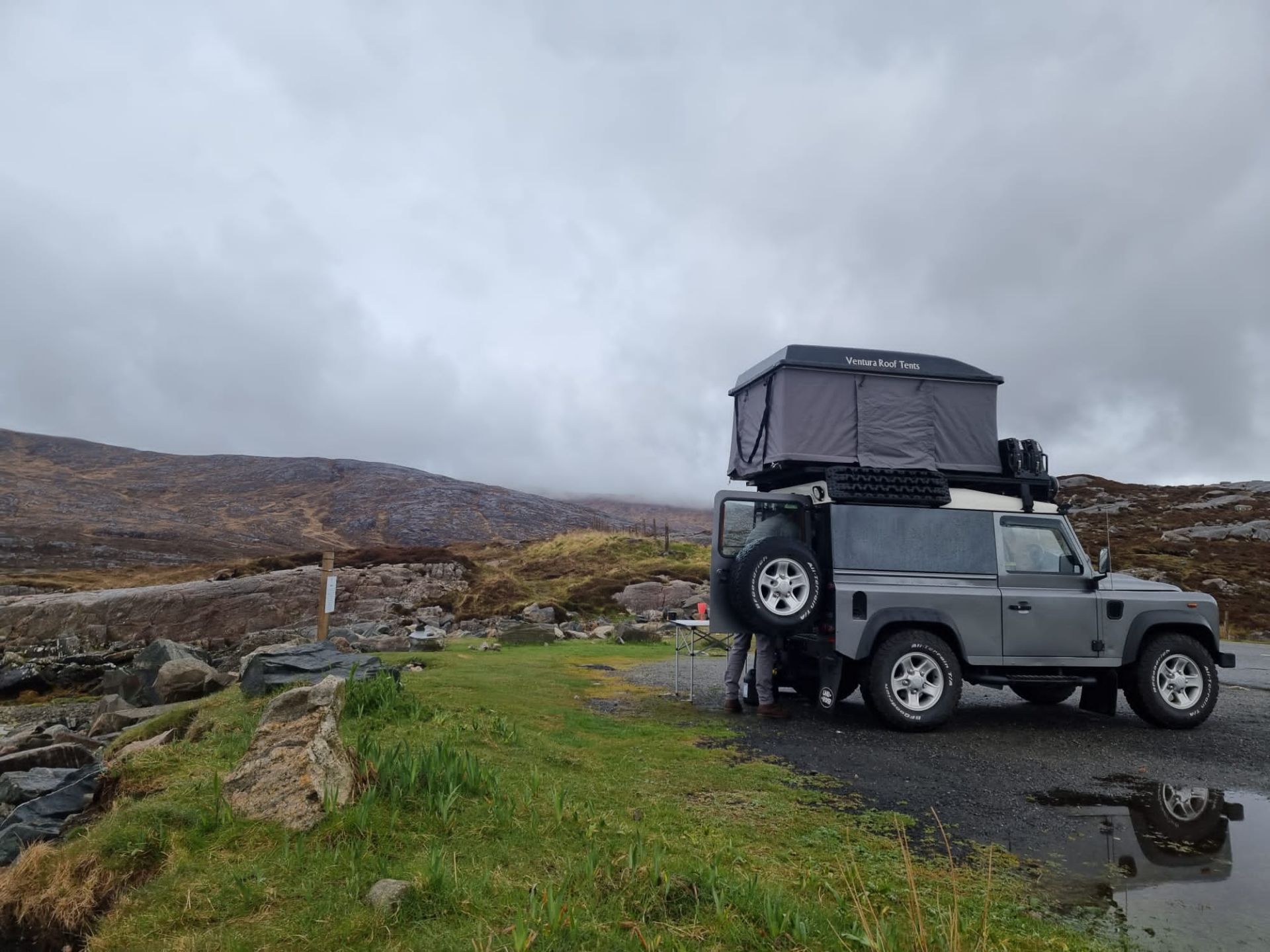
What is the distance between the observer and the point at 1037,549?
950 centimetres

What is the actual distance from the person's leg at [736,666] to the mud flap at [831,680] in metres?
1.07

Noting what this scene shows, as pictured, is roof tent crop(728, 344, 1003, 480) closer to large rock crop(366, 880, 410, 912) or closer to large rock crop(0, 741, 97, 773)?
large rock crop(366, 880, 410, 912)

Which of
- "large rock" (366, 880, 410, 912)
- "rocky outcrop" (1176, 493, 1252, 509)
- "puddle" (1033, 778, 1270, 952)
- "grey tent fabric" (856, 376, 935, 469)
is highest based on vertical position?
"rocky outcrop" (1176, 493, 1252, 509)

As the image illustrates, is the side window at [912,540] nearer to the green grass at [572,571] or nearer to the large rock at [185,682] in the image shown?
the large rock at [185,682]

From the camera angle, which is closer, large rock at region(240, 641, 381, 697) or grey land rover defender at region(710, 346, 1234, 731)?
large rock at region(240, 641, 381, 697)

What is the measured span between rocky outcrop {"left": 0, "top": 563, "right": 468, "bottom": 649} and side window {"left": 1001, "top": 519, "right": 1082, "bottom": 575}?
18.8m

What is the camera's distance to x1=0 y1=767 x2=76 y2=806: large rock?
6742 mm

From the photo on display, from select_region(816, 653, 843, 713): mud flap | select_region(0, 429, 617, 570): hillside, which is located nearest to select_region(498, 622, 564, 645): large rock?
select_region(816, 653, 843, 713): mud flap

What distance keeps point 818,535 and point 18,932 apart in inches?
307

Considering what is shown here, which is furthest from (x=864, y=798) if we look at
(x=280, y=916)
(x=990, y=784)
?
(x=280, y=916)

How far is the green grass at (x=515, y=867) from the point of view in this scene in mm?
3402

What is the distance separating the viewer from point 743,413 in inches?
425

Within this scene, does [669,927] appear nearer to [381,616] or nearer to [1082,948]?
[1082,948]

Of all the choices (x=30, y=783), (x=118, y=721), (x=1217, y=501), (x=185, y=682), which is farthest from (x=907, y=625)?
(x=1217, y=501)
